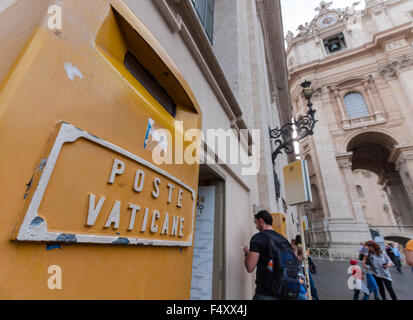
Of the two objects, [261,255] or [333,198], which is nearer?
[261,255]

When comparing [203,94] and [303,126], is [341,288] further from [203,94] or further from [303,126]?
[203,94]

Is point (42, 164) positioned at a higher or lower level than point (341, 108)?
lower

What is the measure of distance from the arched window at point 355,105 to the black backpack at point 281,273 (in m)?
22.2

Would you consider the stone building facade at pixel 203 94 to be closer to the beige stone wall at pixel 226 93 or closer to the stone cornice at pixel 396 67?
the beige stone wall at pixel 226 93

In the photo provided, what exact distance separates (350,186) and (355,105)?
28.7 feet

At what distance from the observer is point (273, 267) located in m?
1.96

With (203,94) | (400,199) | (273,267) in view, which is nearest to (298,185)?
(273,267)

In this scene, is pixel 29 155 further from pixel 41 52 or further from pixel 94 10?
pixel 94 10

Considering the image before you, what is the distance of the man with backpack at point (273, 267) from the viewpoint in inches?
73.0

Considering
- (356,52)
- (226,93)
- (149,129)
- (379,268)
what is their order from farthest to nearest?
(356,52), (379,268), (226,93), (149,129)

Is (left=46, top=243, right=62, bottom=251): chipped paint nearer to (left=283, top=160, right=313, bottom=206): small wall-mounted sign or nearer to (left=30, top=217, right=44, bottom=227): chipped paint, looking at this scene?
(left=30, top=217, right=44, bottom=227): chipped paint

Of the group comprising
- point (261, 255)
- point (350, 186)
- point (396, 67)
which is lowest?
point (261, 255)

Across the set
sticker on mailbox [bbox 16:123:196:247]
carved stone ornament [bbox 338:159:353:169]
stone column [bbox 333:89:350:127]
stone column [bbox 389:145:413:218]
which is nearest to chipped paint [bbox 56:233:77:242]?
sticker on mailbox [bbox 16:123:196:247]

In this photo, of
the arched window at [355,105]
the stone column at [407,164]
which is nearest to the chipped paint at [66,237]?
the stone column at [407,164]
